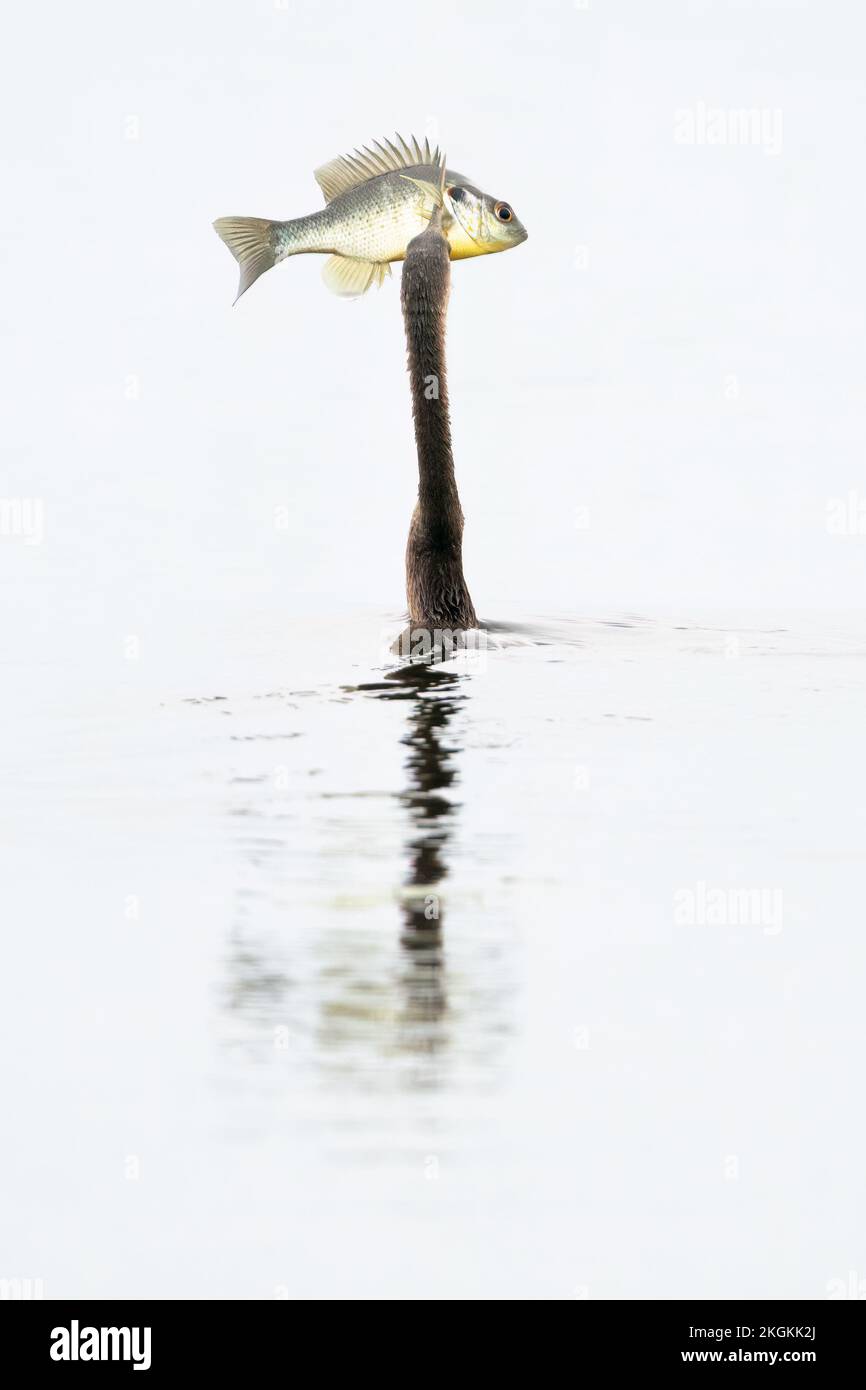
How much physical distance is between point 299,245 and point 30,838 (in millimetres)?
5030

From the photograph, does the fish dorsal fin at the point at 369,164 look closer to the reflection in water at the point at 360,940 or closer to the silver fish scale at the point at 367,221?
the silver fish scale at the point at 367,221

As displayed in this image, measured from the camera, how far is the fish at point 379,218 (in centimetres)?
1248

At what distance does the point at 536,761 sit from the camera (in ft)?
35.6

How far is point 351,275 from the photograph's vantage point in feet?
42.7

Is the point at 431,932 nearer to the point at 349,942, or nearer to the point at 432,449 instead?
the point at 349,942

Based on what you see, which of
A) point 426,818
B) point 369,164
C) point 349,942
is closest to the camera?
point 349,942

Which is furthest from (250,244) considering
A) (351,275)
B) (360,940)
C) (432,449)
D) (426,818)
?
(360,940)

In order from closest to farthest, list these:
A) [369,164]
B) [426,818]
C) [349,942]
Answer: [349,942], [426,818], [369,164]

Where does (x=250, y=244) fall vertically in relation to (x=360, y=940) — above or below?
above

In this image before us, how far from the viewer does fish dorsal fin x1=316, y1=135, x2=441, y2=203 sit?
12.5 metres

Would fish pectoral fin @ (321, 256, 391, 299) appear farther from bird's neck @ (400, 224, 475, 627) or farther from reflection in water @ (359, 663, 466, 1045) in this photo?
reflection in water @ (359, 663, 466, 1045)

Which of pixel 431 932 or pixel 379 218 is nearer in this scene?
pixel 431 932

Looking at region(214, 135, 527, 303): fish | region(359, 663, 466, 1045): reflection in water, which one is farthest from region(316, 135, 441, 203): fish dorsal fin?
region(359, 663, 466, 1045): reflection in water

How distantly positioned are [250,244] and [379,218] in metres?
0.92
